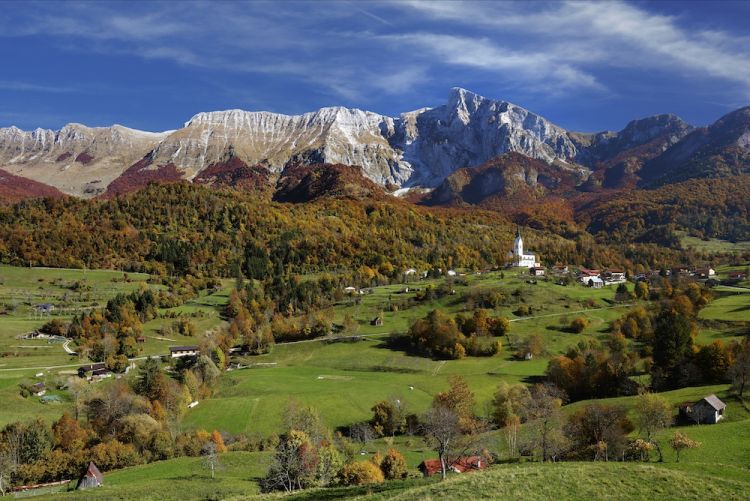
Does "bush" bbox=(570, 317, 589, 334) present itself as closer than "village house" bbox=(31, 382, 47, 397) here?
No

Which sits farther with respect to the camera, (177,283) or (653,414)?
(177,283)

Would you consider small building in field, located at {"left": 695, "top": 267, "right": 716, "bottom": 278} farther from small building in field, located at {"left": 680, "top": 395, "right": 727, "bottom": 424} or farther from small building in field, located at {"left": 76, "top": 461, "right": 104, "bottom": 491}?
small building in field, located at {"left": 76, "top": 461, "right": 104, "bottom": 491}

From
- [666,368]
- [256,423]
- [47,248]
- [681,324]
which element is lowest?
[256,423]

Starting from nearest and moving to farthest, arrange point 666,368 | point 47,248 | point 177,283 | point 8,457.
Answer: point 8,457 < point 666,368 < point 177,283 < point 47,248

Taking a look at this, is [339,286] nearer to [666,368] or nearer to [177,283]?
[177,283]

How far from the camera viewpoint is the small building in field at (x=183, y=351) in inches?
4230

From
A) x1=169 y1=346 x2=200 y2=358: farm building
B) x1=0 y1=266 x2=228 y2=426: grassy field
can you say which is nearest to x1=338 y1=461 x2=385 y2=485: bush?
x1=0 y1=266 x2=228 y2=426: grassy field

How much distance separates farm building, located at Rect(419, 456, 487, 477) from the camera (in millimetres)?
50722

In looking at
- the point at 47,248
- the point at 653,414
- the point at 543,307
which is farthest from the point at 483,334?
the point at 47,248

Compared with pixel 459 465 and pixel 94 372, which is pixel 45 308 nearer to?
pixel 94 372

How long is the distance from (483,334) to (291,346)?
4159 centimetres

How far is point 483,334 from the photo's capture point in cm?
11894

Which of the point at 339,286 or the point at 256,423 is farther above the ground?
the point at 339,286

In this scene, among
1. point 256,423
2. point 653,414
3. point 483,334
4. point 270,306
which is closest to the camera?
point 653,414
